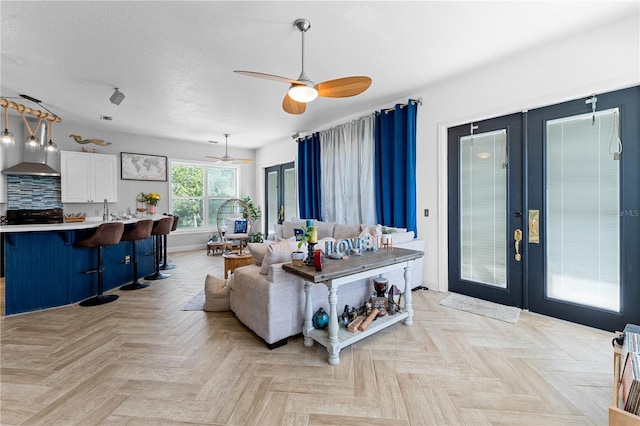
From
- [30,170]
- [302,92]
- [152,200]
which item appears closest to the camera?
[302,92]

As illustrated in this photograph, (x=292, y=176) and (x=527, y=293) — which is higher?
(x=292, y=176)

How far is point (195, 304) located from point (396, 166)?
3298 mm

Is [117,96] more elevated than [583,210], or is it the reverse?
[117,96]

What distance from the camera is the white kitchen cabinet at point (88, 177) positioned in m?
5.25

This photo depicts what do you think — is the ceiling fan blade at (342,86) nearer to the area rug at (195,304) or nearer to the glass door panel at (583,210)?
the glass door panel at (583,210)

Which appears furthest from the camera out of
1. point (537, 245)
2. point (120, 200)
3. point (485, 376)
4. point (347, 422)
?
point (120, 200)

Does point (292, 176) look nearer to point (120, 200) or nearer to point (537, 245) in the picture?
point (120, 200)

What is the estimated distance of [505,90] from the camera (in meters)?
2.97

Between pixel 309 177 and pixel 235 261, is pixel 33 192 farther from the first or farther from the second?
pixel 309 177

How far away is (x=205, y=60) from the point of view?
2.88 metres

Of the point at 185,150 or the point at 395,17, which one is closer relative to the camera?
the point at 395,17

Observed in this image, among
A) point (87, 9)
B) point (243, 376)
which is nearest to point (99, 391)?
point (243, 376)

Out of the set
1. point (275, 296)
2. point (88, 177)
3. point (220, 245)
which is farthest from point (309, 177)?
point (88, 177)

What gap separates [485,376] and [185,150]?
7.37 m
